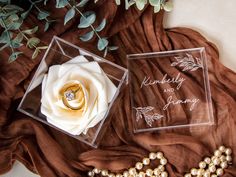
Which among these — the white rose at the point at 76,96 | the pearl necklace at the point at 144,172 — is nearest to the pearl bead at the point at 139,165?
the pearl necklace at the point at 144,172

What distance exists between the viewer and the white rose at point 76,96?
2.72ft

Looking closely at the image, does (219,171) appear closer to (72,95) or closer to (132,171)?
(132,171)

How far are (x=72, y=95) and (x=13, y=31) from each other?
177 millimetres

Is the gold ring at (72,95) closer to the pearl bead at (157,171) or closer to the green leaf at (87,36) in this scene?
the green leaf at (87,36)

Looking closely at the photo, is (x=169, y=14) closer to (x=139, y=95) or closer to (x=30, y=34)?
(x=139, y=95)

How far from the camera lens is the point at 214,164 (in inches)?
35.1

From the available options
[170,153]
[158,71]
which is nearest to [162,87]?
[158,71]

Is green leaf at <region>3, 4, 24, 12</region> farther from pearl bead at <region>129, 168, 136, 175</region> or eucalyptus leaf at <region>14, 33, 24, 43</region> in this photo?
pearl bead at <region>129, 168, 136, 175</region>

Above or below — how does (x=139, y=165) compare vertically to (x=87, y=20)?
below

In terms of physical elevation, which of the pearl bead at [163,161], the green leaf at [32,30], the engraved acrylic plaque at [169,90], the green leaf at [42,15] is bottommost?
the pearl bead at [163,161]

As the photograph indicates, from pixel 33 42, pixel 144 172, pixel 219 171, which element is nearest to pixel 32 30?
pixel 33 42

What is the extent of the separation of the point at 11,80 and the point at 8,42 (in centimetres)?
9

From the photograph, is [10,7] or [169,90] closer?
[10,7]

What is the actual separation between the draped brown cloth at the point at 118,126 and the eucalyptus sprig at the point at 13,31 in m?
0.03
